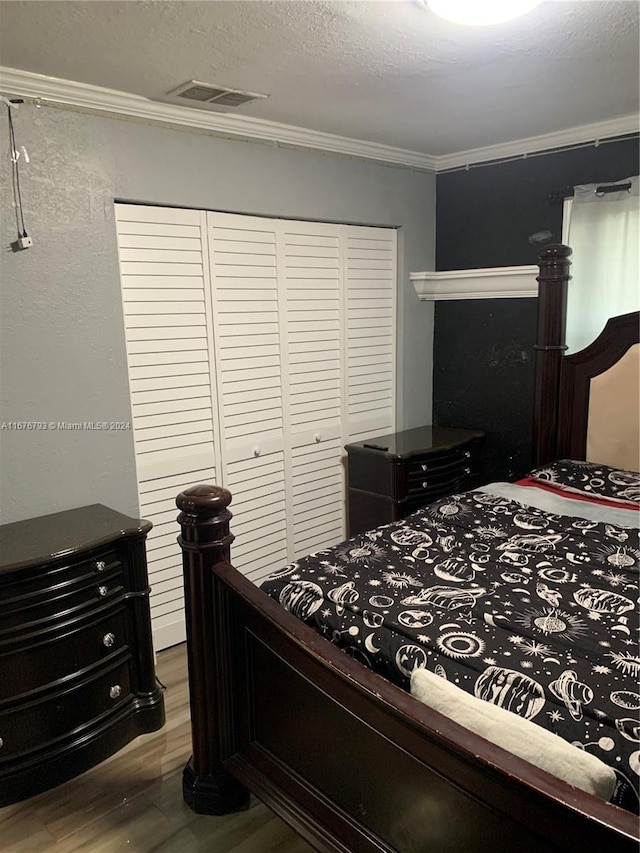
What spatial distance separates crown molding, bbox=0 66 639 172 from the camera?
2.20 m

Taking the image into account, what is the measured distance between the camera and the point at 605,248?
3.06 metres

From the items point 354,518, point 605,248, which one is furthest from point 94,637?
point 605,248

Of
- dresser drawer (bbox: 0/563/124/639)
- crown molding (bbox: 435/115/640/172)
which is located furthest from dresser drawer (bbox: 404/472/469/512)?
crown molding (bbox: 435/115/640/172)

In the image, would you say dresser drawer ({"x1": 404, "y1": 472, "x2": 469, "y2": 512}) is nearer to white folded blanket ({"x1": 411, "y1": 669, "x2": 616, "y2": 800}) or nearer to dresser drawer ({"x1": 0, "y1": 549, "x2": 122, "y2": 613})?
dresser drawer ({"x1": 0, "y1": 549, "x2": 122, "y2": 613})

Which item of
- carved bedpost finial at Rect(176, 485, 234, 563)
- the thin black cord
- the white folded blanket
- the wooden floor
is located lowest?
the wooden floor

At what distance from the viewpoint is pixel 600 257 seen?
10.1 feet

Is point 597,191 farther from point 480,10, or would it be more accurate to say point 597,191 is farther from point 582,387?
point 480,10

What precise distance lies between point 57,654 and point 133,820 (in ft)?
1.83

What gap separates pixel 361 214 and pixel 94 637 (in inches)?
95.3

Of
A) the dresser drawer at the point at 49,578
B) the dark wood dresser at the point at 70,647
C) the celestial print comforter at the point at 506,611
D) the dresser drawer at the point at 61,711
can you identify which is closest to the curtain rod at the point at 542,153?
the celestial print comforter at the point at 506,611

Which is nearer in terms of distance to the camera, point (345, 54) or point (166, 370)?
point (345, 54)

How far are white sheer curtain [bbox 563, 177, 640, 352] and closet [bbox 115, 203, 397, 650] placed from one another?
0.98 meters

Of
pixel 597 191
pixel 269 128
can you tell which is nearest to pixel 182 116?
pixel 269 128

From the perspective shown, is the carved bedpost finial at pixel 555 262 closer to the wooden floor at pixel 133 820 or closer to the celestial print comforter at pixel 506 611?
the celestial print comforter at pixel 506 611
